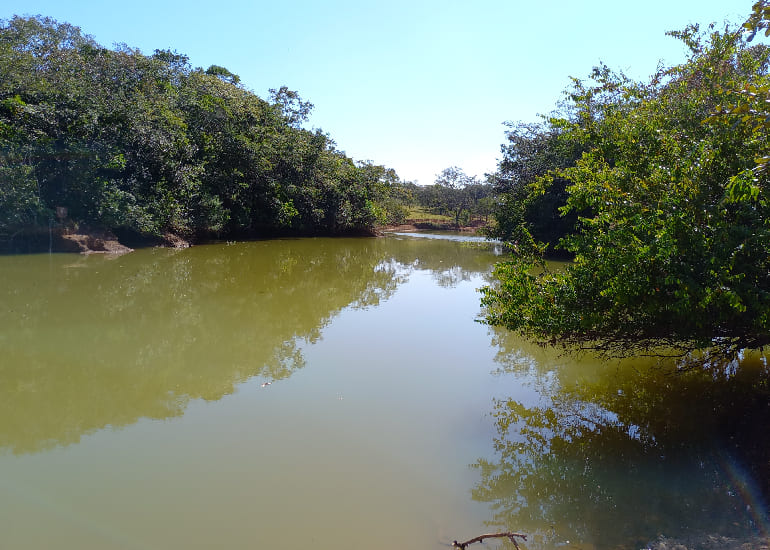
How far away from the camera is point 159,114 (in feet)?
67.8

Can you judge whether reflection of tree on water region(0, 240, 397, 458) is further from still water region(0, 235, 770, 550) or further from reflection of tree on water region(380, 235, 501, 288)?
reflection of tree on water region(380, 235, 501, 288)

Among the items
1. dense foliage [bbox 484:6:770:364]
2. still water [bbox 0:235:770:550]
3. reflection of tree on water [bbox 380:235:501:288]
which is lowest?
still water [bbox 0:235:770:550]

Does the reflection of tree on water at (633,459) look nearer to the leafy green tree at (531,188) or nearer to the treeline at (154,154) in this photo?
the leafy green tree at (531,188)

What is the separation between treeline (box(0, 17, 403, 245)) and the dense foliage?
57.9 ft

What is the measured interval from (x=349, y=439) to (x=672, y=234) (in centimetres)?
332

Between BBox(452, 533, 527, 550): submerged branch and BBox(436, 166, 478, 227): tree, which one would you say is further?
BBox(436, 166, 478, 227): tree

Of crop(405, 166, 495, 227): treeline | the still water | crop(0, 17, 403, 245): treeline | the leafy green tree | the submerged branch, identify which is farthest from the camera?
crop(405, 166, 495, 227): treeline

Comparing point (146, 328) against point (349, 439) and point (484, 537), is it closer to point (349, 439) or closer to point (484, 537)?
point (349, 439)

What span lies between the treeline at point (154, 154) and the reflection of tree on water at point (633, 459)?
58.5 ft

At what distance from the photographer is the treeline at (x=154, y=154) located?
16.9 meters

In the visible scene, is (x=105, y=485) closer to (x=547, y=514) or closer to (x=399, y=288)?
(x=547, y=514)

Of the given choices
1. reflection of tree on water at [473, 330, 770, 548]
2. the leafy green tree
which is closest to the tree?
the leafy green tree

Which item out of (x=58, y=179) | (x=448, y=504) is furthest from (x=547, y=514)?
(x=58, y=179)

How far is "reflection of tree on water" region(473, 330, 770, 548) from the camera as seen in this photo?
3.42 meters
